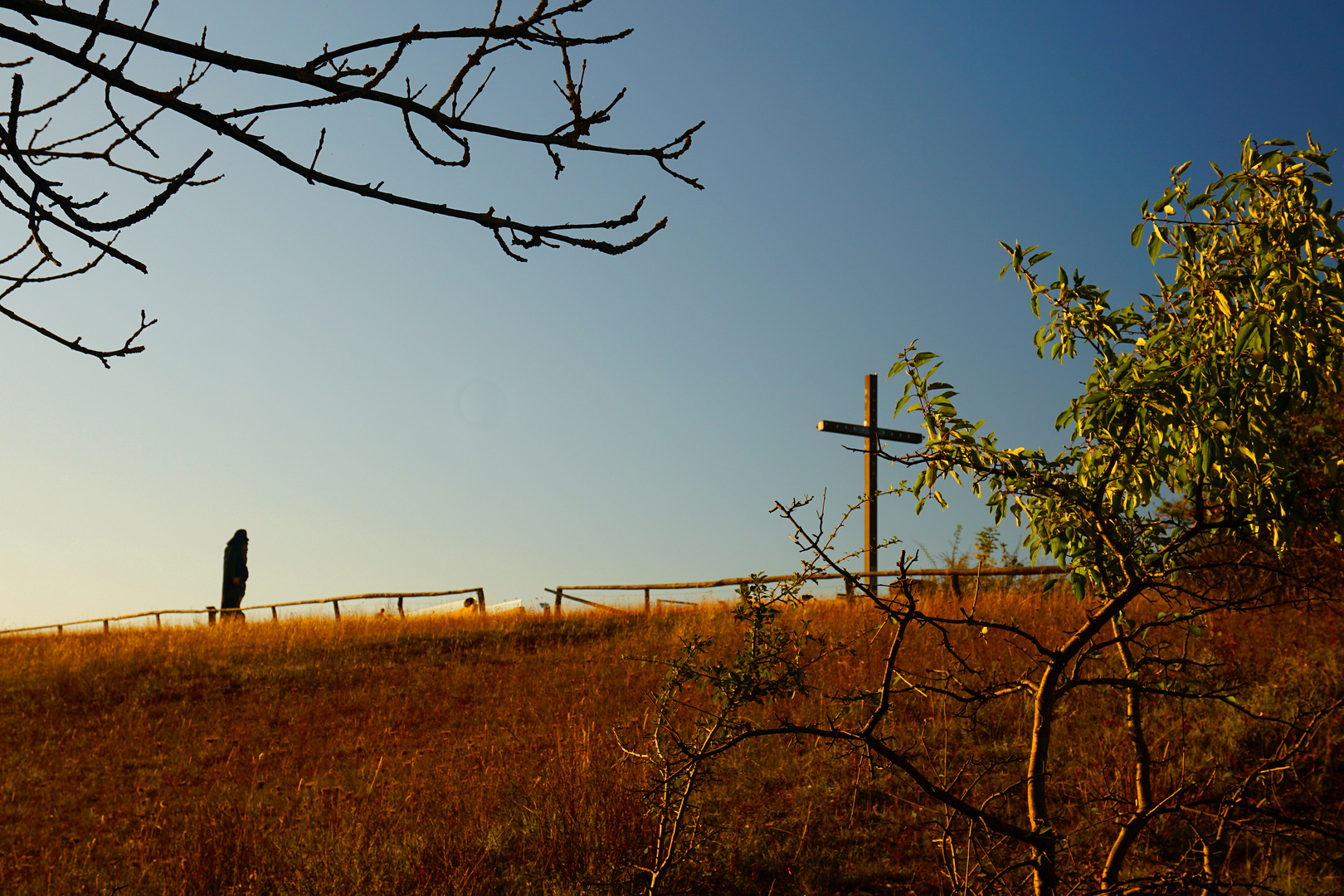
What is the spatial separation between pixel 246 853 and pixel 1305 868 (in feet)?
26.7

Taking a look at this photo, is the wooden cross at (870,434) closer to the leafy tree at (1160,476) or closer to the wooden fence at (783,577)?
the wooden fence at (783,577)

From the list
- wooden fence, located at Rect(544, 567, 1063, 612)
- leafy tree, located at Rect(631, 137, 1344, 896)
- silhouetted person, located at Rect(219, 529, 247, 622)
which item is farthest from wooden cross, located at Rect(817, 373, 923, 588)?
silhouetted person, located at Rect(219, 529, 247, 622)

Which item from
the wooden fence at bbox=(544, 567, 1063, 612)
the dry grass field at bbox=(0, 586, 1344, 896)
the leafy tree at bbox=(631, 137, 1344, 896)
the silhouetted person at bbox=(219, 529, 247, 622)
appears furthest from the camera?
the silhouetted person at bbox=(219, 529, 247, 622)

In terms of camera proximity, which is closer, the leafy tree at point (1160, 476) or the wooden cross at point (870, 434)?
the leafy tree at point (1160, 476)

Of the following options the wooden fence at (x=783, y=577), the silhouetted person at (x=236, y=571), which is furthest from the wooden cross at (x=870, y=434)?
the silhouetted person at (x=236, y=571)

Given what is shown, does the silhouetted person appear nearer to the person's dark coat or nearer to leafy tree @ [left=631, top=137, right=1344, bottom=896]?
the person's dark coat

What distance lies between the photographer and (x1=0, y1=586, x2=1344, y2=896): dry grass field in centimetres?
637

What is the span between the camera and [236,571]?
964 inches

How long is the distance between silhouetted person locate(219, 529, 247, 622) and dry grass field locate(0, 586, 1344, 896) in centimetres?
806

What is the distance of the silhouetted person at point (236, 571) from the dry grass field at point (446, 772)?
317 inches

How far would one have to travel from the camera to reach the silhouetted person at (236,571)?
24062 mm

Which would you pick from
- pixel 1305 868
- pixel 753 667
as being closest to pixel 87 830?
pixel 753 667

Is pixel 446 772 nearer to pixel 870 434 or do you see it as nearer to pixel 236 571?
pixel 870 434

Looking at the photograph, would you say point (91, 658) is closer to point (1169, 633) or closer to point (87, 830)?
point (87, 830)
